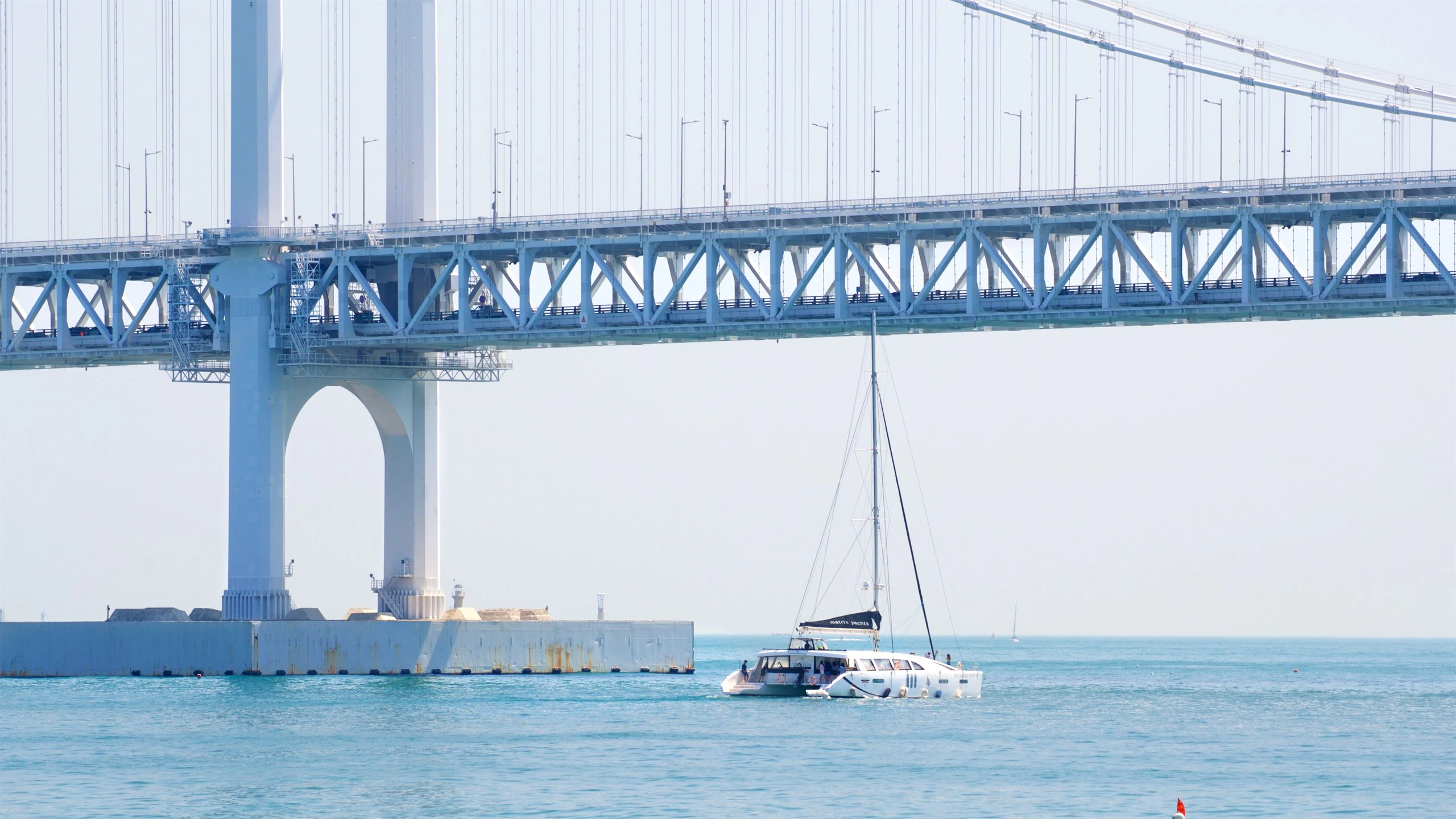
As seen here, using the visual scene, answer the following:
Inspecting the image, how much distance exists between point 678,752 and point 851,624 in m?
18.5

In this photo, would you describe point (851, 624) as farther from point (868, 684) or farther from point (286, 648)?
point (286, 648)

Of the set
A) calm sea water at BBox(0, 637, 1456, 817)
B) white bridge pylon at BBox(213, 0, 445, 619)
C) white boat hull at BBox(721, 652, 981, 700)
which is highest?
white bridge pylon at BBox(213, 0, 445, 619)

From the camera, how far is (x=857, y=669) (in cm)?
8212

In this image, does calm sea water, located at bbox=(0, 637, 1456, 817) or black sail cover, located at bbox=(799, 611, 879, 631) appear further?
black sail cover, located at bbox=(799, 611, 879, 631)

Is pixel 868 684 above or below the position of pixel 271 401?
below

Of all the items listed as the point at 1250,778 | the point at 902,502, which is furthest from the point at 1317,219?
the point at 1250,778

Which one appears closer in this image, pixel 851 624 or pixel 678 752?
pixel 678 752

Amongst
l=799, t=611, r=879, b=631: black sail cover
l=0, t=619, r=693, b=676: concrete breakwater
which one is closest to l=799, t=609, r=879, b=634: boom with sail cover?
l=799, t=611, r=879, b=631: black sail cover

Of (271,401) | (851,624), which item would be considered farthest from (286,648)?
(851,624)

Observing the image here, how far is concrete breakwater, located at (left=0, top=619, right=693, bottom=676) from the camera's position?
306 ft

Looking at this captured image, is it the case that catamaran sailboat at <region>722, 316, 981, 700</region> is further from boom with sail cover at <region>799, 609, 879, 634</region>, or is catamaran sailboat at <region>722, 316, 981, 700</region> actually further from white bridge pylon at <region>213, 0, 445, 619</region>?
white bridge pylon at <region>213, 0, 445, 619</region>

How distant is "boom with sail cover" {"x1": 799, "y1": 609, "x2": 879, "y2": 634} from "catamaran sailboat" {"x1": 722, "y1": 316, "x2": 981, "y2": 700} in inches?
0.7

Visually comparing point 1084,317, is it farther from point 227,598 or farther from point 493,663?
point 227,598

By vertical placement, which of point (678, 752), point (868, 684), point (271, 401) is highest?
point (271, 401)
